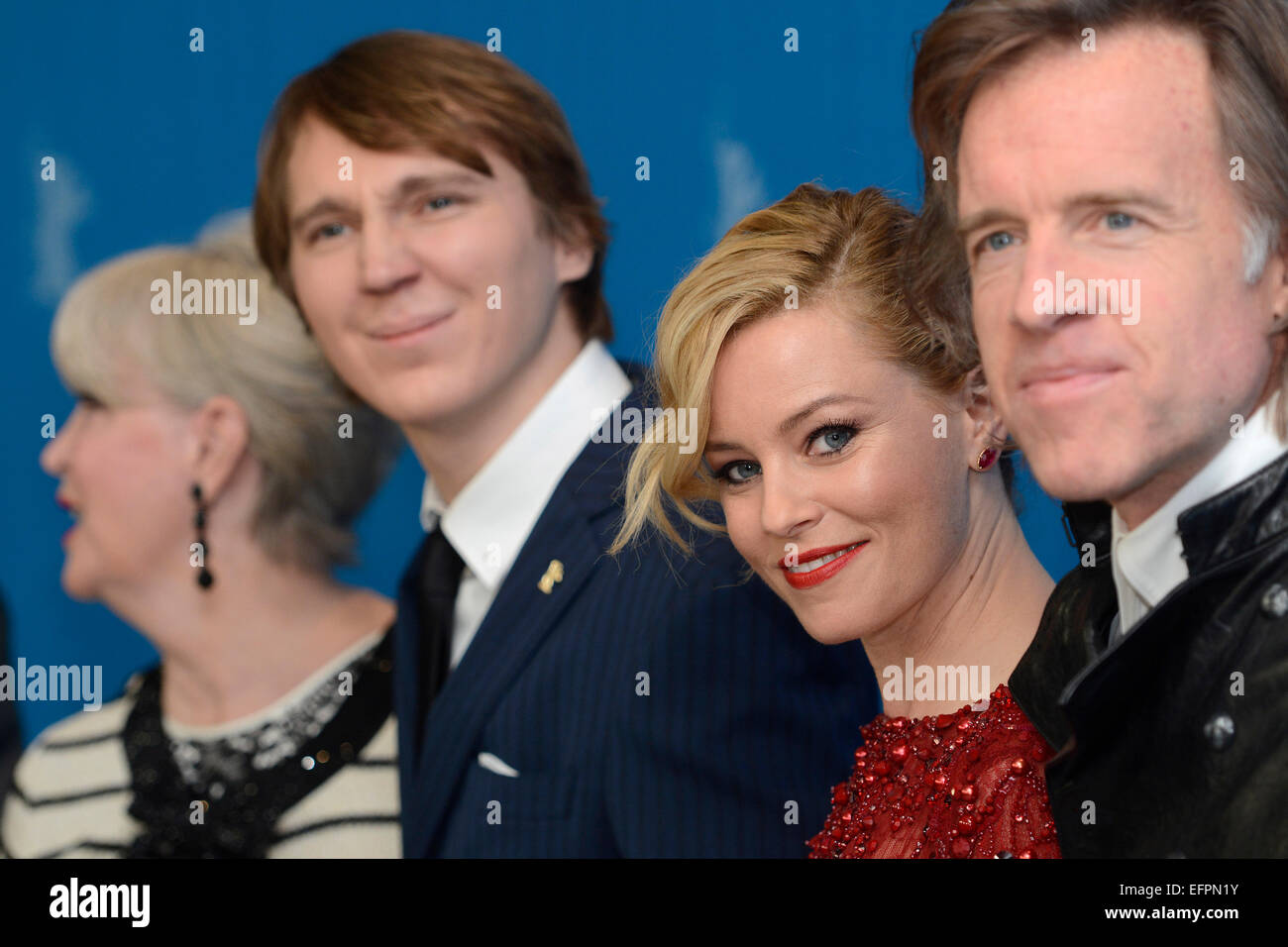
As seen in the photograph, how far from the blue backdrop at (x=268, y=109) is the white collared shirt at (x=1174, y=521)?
0.80m

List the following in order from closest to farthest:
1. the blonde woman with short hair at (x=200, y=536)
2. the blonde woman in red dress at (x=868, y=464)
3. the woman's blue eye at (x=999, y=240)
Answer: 1. the woman's blue eye at (x=999, y=240)
2. the blonde woman in red dress at (x=868, y=464)
3. the blonde woman with short hair at (x=200, y=536)

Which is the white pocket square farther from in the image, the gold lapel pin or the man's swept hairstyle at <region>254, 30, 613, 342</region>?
the man's swept hairstyle at <region>254, 30, 613, 342</region>

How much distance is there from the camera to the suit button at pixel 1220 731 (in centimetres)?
146

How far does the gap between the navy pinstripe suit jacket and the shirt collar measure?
0.10 m

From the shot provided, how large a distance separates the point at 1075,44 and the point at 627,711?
3.65ft

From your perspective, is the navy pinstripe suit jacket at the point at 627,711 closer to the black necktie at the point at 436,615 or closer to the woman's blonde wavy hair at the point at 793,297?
the black necktie at the point at 436,615

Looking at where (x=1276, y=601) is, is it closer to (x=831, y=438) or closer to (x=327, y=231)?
(x=831, y=438)

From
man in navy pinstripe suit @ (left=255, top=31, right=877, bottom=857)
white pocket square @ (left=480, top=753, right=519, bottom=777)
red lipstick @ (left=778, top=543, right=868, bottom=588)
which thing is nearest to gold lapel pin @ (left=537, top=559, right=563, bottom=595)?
man in navy pinstripe suit @ (left=255, top=31, right=877, bottom=857)

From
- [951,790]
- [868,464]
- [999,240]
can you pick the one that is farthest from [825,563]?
[999,240]

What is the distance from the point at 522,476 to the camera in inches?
99.2

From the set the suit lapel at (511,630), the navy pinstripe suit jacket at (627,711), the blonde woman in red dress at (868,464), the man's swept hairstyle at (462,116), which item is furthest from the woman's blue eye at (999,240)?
the man's swept hairstyle at (462,116)

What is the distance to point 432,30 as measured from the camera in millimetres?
2707

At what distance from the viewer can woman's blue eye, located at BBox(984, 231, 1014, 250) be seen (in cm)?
167
